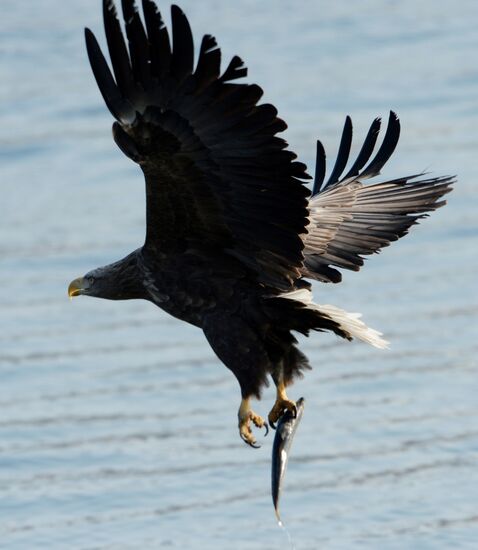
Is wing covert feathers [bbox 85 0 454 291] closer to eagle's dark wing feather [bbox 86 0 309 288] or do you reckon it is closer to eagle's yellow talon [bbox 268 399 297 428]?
eagle's dark wing feather [bbox 86 0 309 288]

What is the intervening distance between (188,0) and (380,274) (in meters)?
5.75

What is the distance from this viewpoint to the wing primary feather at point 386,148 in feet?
24.7

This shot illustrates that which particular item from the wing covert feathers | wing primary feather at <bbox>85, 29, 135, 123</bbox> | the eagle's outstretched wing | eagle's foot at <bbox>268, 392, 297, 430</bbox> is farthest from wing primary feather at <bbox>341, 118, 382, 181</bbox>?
wing primary feather at <bbox>85, 29, 135, 123</bbox>

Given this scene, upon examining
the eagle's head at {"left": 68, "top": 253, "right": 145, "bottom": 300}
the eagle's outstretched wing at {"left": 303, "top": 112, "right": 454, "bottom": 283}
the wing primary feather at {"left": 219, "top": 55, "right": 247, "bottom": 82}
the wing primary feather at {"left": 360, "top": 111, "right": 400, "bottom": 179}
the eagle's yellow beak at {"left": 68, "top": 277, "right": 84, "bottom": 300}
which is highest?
the wing primary feather at {"left": 219, "top": 55, "right": 247, "bottom": 82}

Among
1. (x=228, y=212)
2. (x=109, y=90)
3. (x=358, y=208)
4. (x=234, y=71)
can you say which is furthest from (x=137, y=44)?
(x=358, y=208)

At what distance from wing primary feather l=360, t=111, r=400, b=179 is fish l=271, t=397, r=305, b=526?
4.40ft

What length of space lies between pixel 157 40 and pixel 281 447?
1.54 m

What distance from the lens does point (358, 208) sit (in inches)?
302

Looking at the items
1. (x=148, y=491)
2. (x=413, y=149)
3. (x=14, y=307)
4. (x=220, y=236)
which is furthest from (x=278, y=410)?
(x=413, y=149)

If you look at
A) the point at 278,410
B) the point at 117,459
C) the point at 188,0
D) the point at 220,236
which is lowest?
the point at 188,0

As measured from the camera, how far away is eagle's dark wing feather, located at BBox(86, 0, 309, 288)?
6.12 meters

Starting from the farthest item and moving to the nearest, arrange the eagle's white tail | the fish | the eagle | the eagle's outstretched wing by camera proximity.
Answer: the eagle's outstretched wing < the eagle's white tail < the fish < the eagle

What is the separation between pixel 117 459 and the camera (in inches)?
343

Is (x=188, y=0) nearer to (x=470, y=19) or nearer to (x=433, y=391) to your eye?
(x=470, y=19)
